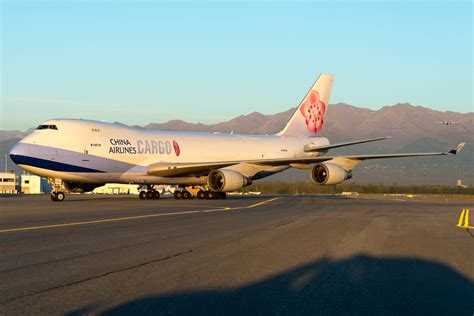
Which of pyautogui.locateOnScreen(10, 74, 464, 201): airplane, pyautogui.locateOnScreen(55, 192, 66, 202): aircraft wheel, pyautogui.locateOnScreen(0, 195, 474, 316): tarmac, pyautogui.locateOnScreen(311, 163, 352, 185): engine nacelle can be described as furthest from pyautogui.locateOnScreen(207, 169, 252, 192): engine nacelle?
pyautogui.locateOnScreen(0, 195, 474, 316): tarmac

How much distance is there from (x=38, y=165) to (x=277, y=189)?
4785 centimetres

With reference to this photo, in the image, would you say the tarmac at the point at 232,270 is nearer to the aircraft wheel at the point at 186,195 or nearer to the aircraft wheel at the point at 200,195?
the aircraft wheel at the point at 200,195

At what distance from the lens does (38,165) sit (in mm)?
37469

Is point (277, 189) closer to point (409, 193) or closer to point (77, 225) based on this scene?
point (409, 193)

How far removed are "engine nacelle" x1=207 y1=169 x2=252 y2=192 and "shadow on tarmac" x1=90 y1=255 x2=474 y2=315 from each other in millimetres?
30534

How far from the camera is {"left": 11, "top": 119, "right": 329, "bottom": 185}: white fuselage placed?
38.0 m

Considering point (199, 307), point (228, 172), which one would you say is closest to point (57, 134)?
point (228, 172)

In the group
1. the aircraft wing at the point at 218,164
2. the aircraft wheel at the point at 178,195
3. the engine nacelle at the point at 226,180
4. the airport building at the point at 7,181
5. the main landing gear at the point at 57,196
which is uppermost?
the aircraft wing at the point at 218,164

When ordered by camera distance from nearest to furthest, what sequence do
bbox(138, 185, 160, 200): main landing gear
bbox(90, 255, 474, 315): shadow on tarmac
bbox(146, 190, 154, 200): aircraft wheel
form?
bbox(90, 255, 474, 315): shadow on tarmac, bbox(138, 185, 160, 200): main landing gear, bbox(146, 190, 154, 200): aircraft wheel

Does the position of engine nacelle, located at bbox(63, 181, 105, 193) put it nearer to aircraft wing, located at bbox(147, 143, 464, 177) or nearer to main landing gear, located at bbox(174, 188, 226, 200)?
aircraft wing, located at bbox(147, 143, 464, 177)

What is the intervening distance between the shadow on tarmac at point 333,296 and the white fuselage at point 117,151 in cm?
2884

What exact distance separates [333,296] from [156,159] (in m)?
35.2

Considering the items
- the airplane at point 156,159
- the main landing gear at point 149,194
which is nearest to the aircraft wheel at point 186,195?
the airplane at point 156,159

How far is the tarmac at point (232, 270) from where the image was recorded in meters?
8.40
